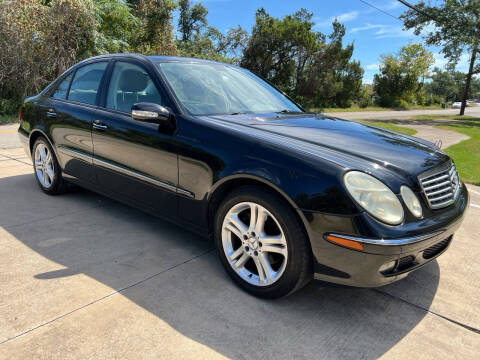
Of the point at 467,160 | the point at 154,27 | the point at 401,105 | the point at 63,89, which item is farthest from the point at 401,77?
the point at 63,89

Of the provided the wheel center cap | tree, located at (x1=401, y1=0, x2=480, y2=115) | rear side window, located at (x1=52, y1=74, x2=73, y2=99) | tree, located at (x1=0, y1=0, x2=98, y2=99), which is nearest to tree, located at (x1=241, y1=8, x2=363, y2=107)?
tree, located at (x1=401, y1=0, x2=480, y2=115)

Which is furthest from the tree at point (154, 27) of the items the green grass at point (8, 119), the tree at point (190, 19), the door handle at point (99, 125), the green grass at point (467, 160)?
the tree at point (190, 19)

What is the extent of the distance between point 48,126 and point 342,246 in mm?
3561

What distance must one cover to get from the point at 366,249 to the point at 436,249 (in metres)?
0.71

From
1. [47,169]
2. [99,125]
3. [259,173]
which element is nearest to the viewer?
[259,173]

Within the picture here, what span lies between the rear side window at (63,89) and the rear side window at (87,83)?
107mm

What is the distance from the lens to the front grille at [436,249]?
7.60ft

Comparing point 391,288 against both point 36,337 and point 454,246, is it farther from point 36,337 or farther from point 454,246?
point 36,337

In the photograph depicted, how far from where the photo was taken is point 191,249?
3176 millimetres

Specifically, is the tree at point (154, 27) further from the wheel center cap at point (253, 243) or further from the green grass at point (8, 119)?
the wheel center cap at point (253, 243)

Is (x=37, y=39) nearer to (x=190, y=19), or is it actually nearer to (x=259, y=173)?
(x=259, y=173)

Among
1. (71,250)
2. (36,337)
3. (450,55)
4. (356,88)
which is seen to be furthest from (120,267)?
(356,88)

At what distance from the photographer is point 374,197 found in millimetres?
2086

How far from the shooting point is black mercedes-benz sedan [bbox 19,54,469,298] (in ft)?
6.90
